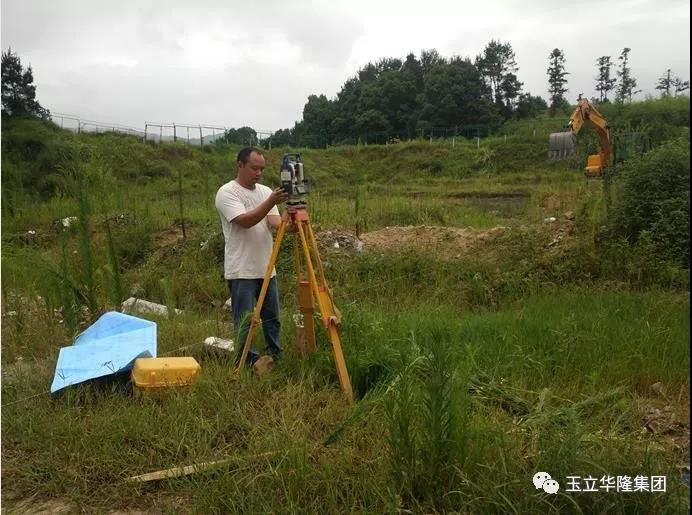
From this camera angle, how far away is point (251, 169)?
11.9 ft

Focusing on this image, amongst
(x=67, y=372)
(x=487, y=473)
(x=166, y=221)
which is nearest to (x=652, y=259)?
(x=487, y=473)

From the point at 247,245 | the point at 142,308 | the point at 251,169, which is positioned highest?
the point at 251,169

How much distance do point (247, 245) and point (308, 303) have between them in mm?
613

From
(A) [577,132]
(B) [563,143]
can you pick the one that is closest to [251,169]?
(B) [563,143]

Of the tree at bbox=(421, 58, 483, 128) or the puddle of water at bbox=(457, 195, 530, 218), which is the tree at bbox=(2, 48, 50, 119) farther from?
the tree at bbox=(421, 58, 483, 128)

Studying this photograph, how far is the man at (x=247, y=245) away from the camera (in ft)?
11.7

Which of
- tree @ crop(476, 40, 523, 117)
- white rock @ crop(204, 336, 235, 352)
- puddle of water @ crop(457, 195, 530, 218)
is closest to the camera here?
white rock @ crop(204, 336, 235, 352)

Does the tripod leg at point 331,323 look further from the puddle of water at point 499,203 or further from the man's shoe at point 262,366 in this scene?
the puddle of water at point 499,203

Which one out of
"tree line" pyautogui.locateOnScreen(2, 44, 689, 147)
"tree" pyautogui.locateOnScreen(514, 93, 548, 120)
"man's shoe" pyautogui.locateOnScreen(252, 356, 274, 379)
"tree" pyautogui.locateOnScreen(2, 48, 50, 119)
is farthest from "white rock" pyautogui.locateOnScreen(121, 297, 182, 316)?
"tree" pyautogui.locateOnScreen(514, 93, 548, 120)

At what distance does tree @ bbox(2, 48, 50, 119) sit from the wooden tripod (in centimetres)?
1536

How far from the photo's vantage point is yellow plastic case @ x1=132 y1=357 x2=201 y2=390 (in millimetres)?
3014

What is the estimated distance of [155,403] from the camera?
2.94m

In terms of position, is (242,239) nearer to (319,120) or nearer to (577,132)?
(577,132)

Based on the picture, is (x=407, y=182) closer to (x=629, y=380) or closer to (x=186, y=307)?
(x=186, y=307)
